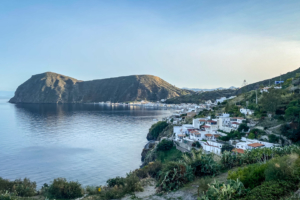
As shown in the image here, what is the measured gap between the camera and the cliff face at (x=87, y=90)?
16950 centimetres

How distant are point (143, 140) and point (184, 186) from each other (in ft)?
101

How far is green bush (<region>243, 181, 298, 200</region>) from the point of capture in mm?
5905

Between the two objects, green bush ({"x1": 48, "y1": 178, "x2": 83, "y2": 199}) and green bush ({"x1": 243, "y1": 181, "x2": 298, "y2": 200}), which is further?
green bush ({"x1": 48, "y1": 178, "x2": 83, "y2": 199})

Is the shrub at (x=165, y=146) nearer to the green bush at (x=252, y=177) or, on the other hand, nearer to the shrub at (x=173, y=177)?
the shrub at (x=173, y=177)

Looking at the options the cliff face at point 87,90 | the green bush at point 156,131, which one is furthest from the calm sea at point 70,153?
the cliff face at point 87,90

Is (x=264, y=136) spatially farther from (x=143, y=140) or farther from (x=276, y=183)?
(x=143, y=140)

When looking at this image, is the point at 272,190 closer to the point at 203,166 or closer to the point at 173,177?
the point at 173,177

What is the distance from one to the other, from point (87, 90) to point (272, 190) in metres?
192

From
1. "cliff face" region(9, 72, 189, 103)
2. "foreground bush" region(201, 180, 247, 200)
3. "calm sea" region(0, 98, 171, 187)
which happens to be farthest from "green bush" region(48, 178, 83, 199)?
"cliff face" region(9, 72, 189, 103)

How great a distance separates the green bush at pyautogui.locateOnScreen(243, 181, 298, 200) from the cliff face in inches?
6271

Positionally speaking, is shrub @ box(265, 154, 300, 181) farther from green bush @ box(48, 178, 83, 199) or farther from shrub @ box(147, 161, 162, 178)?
green bush @ box(48, 178, 83, 199)

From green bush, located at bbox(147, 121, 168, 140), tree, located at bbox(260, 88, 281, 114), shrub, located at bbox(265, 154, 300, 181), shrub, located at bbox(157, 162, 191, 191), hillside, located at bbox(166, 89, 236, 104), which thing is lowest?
green bush, located at bbox(147, 121, 168, 140)

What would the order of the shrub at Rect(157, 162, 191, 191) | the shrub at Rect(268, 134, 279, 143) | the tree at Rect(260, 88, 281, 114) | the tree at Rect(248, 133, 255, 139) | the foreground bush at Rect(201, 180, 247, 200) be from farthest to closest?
the tree at Rect(260, 88, 281, 114), the tree at Rect(248, 133, 255, 139), the shrub at Rect(268, 134, 279, 143), the shrub at Rect(157, 162, 191, 191), the foreground bush at Rect(201, 180, 247, 200)

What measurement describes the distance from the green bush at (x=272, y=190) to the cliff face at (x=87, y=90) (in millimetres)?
159272
